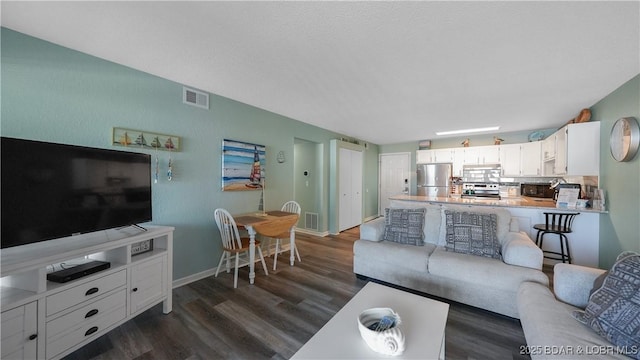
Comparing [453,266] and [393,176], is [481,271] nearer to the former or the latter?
[453,266]

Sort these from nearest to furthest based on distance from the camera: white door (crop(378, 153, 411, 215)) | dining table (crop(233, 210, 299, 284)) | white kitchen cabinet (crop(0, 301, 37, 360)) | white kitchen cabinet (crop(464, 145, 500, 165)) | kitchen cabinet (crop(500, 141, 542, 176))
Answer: white kitchen cabinet (crop(0, 301, 37, 360)) < dining table (crop(233, 210, 299, 284)) < kitchen cabinet (crop(500, 141, 542, 176)) < white kitchen cabinet (crop(464, 145, 500, 165)) < white door (crop(378, 153, 411, 215))

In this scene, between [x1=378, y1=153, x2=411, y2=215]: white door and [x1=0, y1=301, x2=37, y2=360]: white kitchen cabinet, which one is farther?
[x1=378, y1=153, x2=411, y2=215]: white door

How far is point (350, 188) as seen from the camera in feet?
17.1

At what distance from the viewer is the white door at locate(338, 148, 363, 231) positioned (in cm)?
492

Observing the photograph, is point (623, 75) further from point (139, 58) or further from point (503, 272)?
point (139, 58)

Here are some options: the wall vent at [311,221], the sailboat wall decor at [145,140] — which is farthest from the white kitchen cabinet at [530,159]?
the sailboat wall decor at [145,140]

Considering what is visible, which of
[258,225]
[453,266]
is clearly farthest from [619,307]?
[258,225]

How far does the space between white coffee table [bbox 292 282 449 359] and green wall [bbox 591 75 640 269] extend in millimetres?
2451

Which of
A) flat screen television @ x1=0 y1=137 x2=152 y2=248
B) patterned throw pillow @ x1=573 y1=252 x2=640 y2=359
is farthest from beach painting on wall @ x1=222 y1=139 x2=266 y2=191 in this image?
patterned throw pillow @ x1=573 y1=252 x2=640 y2=359

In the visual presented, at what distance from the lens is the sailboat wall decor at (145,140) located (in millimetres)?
2062

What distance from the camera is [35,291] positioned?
1.25 m

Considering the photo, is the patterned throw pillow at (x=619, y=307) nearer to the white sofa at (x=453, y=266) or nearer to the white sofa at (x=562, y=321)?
the white sofa at (x=562, y=321)

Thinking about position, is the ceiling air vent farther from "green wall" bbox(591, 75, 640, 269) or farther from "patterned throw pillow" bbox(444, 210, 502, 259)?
"green wall" bbox(591, 75, 640, 269)

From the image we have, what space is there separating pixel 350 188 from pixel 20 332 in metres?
4.73
